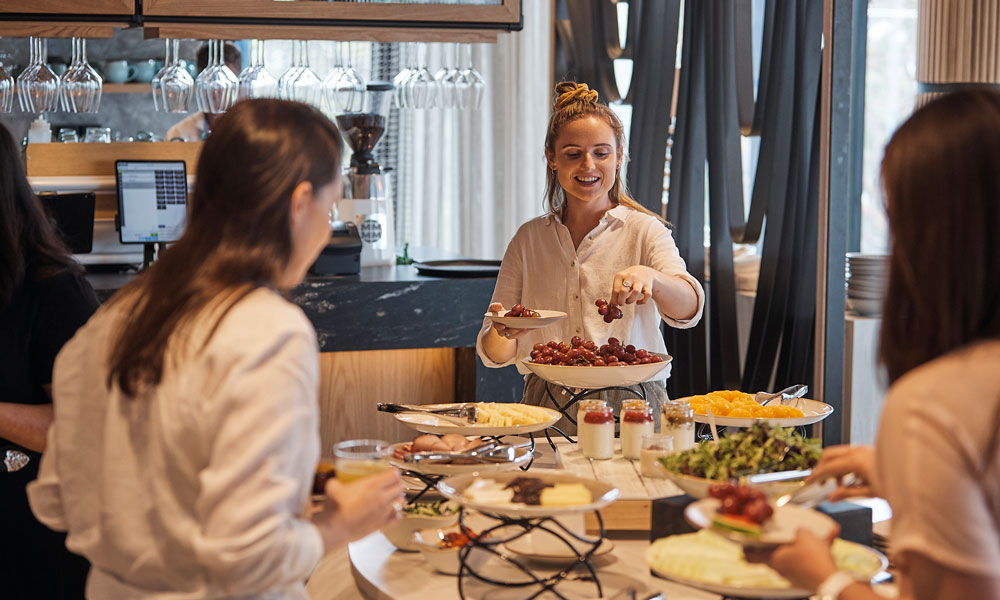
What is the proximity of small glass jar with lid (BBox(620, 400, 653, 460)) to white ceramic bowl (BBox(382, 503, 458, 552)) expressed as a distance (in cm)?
50

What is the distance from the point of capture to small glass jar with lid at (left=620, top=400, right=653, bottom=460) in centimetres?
215

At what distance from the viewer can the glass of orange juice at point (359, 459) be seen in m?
1.43

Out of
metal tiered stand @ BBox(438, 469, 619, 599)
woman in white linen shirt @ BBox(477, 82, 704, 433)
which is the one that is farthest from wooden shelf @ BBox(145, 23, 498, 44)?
metal tiered stand @ BBox(438, 469, 619, 599)

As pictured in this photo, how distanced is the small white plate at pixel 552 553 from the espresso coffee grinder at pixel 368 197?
9.25 feet

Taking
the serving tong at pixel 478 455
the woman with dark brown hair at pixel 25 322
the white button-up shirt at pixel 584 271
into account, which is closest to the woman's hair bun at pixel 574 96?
the white button-up shirt at pixel 584 271

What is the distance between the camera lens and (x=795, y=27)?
393cm

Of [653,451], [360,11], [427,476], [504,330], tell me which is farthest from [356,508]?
[360,11]

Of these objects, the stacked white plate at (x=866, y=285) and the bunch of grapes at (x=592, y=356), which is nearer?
the bunch of grapes at (x=592, y=356)

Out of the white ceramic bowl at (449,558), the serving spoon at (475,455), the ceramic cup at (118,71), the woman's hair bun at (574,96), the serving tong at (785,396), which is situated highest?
the ceramic cup at (118,71)

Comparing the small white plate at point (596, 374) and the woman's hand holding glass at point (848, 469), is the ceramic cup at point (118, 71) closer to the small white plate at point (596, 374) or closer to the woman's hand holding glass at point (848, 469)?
the small white plate at point (596, 374)

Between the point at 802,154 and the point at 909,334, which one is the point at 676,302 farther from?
the point at 802,154

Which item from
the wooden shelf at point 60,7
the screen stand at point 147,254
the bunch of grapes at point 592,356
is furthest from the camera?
the screen stand at point 147,254

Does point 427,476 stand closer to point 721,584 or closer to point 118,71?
point 721,584

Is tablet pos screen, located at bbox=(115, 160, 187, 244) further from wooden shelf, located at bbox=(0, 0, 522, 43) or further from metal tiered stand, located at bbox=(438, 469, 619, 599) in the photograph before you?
metal tiered stand, located at bbox=(438, 469, 619, 599)
